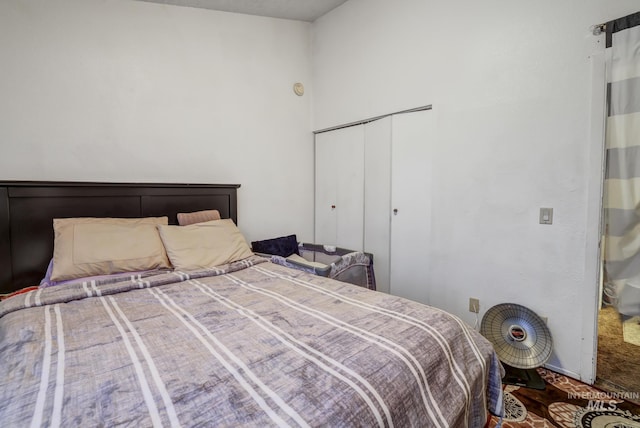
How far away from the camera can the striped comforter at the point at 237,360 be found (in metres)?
0.71

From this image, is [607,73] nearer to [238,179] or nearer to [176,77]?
[238,179]

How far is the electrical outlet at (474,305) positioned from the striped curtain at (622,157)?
0.74 meters

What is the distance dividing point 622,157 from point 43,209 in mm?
3435

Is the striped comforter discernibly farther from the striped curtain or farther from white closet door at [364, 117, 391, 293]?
white closet door at [364, 117, 391, 293]

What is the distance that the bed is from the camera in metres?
0.72

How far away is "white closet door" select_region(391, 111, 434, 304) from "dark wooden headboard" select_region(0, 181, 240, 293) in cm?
191

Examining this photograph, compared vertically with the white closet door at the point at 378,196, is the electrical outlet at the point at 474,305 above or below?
below

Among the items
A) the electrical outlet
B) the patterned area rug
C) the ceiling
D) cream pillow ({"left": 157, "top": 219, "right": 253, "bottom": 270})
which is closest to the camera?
the patterned area rug

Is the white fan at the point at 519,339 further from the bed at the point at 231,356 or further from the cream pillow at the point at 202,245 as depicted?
the cream pillow at the point at 202,245

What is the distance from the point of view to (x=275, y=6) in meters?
2.87

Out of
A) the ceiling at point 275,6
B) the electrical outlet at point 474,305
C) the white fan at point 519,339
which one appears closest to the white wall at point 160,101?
the ceiling at point 275,6

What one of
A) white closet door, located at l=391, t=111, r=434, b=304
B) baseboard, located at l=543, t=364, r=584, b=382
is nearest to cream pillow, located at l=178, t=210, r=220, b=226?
white closet door, located at l=391, t=111, r=434, b=304

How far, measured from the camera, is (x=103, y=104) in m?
2.25

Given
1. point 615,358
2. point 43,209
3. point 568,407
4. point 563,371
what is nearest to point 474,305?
point 563,371
